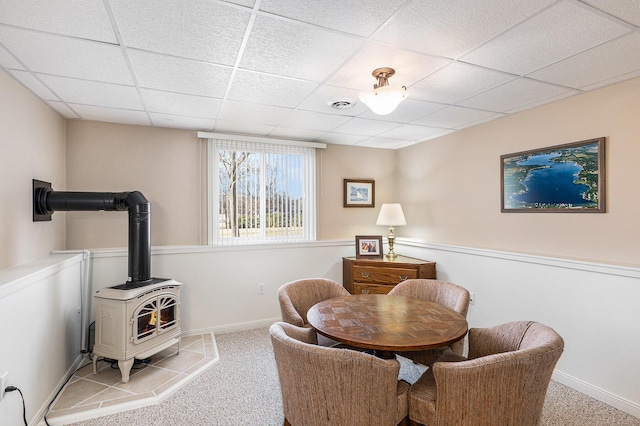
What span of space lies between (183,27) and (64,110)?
2.16 metres

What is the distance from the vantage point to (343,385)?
4.69 ft

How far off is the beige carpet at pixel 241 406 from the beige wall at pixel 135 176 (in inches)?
66.5

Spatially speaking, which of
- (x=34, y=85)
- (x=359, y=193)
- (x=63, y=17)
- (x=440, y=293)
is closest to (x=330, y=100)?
(x=63, y=17)

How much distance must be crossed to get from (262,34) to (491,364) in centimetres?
202

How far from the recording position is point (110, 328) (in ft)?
8.75

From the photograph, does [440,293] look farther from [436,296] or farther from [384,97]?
[384,97]

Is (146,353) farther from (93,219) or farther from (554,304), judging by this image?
(554,304)

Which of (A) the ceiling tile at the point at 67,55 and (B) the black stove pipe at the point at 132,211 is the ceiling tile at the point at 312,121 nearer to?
(A) the ceiling tile at the point at 67,55

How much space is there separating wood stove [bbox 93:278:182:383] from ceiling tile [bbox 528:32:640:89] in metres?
3.59

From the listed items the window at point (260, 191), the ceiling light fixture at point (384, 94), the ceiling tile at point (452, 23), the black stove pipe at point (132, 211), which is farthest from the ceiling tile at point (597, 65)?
the black stove pipe at point (132, 211)

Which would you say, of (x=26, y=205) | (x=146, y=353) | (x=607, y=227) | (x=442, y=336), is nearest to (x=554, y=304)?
→ (x=607, y=227)

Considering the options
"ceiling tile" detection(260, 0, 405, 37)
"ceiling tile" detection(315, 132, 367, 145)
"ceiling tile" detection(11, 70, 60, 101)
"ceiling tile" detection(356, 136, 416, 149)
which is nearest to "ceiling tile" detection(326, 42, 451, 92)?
"ceiling tile" detection(260, 0, 405, 37)

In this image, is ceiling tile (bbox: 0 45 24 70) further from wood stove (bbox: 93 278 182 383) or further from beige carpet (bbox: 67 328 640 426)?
beige carpet (bbox: 67 328 640 426)

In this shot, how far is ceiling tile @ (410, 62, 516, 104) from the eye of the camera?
2.22 metres
